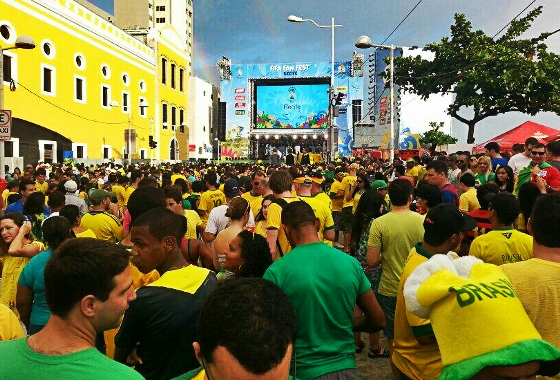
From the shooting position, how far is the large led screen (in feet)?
180

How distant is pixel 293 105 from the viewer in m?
55.0

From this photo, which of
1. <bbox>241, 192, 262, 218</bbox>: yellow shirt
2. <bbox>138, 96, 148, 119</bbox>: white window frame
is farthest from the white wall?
<bbox>241, 192, 262, 218</bbox>: yellow shirt

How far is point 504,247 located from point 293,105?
5237 centimetres

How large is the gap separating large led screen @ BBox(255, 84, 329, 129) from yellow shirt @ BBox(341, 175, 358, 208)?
45.4m

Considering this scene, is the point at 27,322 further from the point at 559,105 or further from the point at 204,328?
the point at 559,105

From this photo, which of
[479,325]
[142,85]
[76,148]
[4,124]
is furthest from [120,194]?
[142,85]

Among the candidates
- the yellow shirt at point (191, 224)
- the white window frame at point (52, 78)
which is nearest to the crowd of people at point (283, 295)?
the yellow shirt at point (191, 224)

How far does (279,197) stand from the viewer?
5.96 metres

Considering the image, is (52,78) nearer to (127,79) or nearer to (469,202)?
(127,79)

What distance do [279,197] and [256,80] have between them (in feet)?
165

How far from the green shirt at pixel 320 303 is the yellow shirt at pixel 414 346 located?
0.29m

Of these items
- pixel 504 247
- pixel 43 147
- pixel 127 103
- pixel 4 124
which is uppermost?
pixel 127 103

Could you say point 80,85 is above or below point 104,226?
above

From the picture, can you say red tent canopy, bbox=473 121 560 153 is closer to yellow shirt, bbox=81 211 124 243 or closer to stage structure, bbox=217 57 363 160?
yellow shirt, bbox=81 211 124 243
